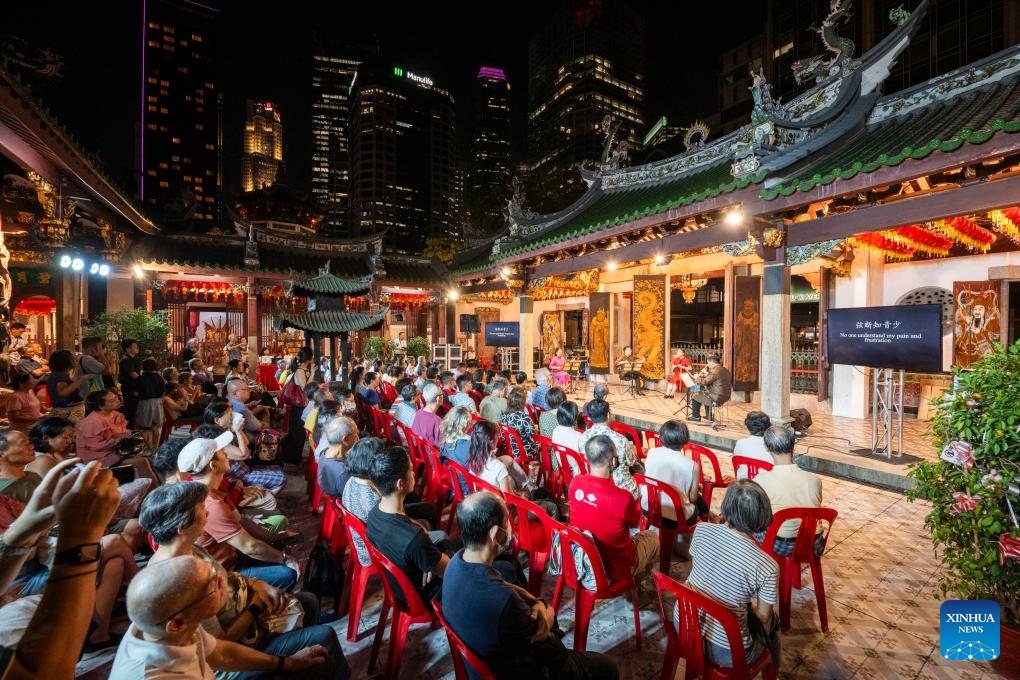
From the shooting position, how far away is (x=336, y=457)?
373 cm

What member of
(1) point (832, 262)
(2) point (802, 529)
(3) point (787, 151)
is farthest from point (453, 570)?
(1) point (832, 262)

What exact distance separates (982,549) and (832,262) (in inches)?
275

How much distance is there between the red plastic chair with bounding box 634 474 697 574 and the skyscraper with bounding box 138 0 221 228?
78651 mm

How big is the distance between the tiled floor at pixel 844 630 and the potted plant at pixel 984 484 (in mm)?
428

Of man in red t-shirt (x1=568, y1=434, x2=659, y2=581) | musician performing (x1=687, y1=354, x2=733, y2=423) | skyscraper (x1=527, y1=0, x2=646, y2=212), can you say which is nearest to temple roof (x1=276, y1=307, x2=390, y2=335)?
musician performing (x1=687, y1=354, x2=733, y2=423)

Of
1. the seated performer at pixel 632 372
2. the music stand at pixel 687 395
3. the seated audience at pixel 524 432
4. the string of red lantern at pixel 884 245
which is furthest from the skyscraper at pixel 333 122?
the seated audience at pixel 524 432

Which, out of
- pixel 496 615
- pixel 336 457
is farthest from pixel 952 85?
pixel 336 457

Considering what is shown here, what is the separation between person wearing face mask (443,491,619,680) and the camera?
5.86 feet

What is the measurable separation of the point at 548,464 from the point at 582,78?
51.6 m

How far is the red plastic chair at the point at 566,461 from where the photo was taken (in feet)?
13.5

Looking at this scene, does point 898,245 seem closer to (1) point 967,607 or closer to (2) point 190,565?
(1) point 967,607

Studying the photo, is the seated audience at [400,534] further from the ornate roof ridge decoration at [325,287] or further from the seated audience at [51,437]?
the ornate roof ridge decoration at [325,287]

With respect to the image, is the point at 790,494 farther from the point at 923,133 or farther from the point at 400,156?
the point at 400,156

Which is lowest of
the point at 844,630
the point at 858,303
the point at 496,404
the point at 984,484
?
the point at 844,630
